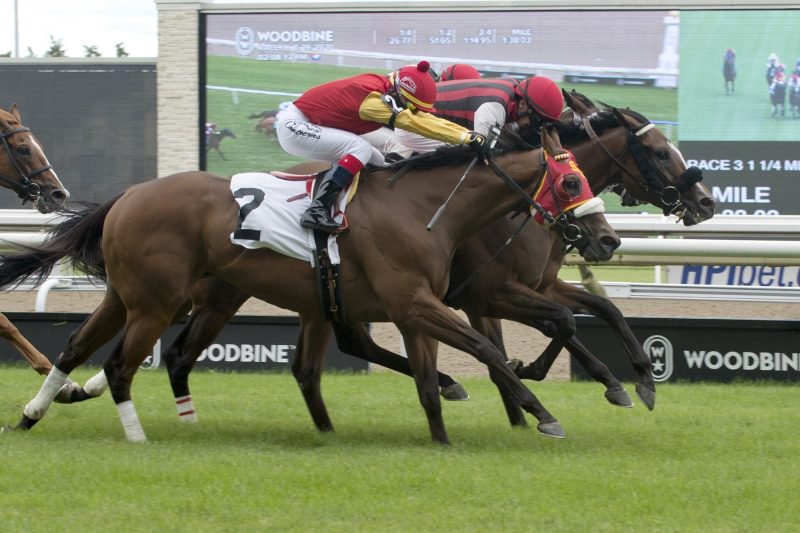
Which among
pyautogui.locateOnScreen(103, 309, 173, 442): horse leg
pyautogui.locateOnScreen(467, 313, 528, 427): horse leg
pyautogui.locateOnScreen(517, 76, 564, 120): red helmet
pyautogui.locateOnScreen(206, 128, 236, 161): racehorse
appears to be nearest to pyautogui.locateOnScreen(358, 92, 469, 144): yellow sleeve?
pyautogui.locateOnScreen(517, 76, 564, 120): red helmet

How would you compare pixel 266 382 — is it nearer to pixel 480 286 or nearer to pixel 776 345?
pixel 480 286

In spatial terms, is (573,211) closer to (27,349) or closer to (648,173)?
(648,173)

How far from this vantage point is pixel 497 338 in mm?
6516

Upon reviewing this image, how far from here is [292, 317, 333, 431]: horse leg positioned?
6195 mm

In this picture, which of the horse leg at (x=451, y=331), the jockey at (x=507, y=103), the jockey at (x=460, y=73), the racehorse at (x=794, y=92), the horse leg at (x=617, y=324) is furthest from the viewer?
the racehorse at (x=794, y=92)

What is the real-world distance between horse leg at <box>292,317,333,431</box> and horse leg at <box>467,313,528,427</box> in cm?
82

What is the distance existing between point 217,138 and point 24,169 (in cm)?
1248

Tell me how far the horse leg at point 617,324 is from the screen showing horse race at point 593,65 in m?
12.1

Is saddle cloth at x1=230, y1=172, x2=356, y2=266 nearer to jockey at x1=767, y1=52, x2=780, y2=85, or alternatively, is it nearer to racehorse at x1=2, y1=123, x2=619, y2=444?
racehorse at x1=2, y1=123, x2=619, y2=444

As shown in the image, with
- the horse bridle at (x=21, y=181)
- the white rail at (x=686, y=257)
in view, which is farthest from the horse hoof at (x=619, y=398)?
the horse bridle at (x=21, y=181)

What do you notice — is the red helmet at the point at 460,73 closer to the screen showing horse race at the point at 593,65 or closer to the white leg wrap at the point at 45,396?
the white leg wrap at the point at 45,396

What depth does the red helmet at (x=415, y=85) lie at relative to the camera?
559cm

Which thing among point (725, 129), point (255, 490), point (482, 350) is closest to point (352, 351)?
point (482, 350)

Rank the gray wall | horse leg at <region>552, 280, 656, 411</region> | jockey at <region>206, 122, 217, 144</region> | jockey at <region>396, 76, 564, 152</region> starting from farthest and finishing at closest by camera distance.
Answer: the gray wall
jockey at <region>206, 122, 217, 144</region>
jockey at <region>396, 76, 564, 152</region>
horse leg at <region>552, 280, 656, 411</region>
